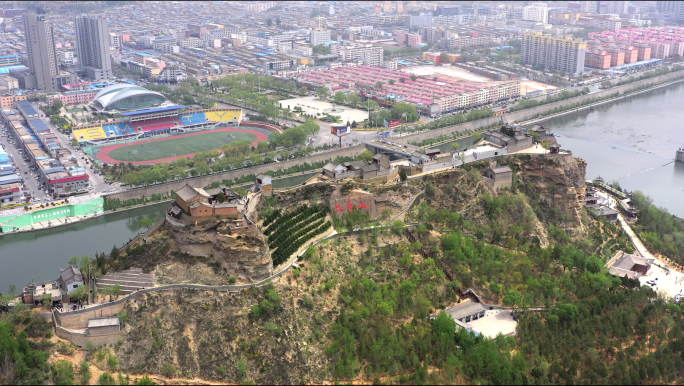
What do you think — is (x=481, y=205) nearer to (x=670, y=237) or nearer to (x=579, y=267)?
(x=579, y=267)

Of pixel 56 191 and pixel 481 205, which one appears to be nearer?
pixel 481 205

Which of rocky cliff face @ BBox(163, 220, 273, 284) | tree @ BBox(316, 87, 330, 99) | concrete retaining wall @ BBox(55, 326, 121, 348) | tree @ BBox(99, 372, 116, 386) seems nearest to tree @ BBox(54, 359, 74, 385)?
tree @ BBox(99, 372, 116, 386)

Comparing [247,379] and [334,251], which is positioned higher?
[334,251]

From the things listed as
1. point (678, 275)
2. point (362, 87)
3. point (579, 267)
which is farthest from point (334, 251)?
point (362, 87)

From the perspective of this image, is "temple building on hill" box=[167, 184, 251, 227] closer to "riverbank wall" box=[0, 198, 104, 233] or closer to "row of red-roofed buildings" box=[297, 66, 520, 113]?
"riverbank wall" box=[0, 198, 104, 233]

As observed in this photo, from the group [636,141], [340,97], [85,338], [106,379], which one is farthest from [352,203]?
[340,97]

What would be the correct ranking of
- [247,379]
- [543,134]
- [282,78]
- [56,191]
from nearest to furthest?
[247,379] < [543,134] < [56,191] < [282,78]
